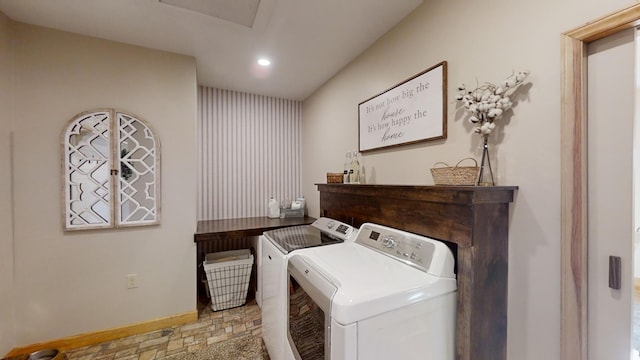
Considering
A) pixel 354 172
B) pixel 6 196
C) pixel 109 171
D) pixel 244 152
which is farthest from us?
pixel 244 152

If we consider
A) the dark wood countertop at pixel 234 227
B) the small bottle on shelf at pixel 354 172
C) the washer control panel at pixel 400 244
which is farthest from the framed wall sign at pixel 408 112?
the dark wood countertop at pixel 234 227

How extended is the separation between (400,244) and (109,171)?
2.32 metres

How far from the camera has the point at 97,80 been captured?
204 cm

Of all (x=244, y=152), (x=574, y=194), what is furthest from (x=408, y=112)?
(x=244, y=152)

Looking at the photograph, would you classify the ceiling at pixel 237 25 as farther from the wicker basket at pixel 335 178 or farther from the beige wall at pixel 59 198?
the wicker basket at pixel 335 178

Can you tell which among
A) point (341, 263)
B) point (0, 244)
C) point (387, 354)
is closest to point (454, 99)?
point (341, 263)

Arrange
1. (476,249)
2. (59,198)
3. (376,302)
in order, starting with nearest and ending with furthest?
(376,302)
(476,249)
(59,198)

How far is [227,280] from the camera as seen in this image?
2.57 metres

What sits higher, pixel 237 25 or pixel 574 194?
pixel 237 25

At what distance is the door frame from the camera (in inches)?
38.4

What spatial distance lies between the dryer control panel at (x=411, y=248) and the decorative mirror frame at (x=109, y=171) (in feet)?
6.16

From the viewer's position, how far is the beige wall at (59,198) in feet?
6.12

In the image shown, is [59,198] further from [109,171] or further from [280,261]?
[280,261]

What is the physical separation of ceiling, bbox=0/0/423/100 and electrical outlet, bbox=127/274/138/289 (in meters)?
1.97
